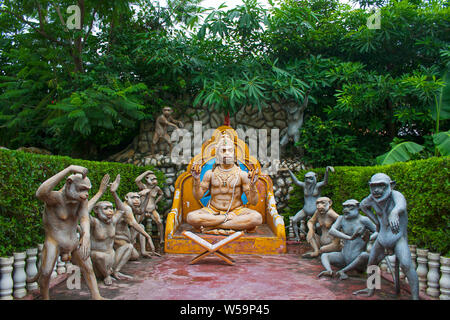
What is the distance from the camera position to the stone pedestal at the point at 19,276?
355cm

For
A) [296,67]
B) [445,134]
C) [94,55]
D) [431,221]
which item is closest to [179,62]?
[94,55]

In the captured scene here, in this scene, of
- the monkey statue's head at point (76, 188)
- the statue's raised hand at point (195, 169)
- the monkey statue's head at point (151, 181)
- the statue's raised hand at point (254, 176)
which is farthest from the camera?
the monkey statue's head at point (151, 181)

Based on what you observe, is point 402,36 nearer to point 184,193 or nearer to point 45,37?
point 184,193

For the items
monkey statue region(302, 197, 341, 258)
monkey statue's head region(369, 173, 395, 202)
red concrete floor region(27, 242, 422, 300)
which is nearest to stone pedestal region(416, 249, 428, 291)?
red concrete floor region(27, 242, 422, 300)

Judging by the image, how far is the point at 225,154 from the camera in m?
7.15

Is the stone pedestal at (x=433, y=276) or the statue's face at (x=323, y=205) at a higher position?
the statue's face at (x=323, y=205)

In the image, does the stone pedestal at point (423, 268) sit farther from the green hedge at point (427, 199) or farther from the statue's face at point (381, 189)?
the statue's face at point (381, 189)

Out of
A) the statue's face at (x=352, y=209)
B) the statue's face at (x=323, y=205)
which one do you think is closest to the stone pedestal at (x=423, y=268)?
the statue's face at (x=352, y=209)

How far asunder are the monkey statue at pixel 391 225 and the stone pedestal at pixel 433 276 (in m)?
0.48

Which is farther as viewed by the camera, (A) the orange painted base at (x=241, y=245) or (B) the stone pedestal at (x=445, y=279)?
(A) the orange painted base at (x=241, y=245)

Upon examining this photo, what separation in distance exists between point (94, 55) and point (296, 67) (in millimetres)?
5839

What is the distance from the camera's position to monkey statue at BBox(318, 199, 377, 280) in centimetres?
425

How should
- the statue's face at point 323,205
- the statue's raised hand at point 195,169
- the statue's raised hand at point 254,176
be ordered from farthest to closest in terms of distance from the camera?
1. the statue's raised hand at point 254,176
2. the statue's raised hand at point 195,169
3. the statue's face at point 323,205

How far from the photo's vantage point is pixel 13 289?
140 inches
